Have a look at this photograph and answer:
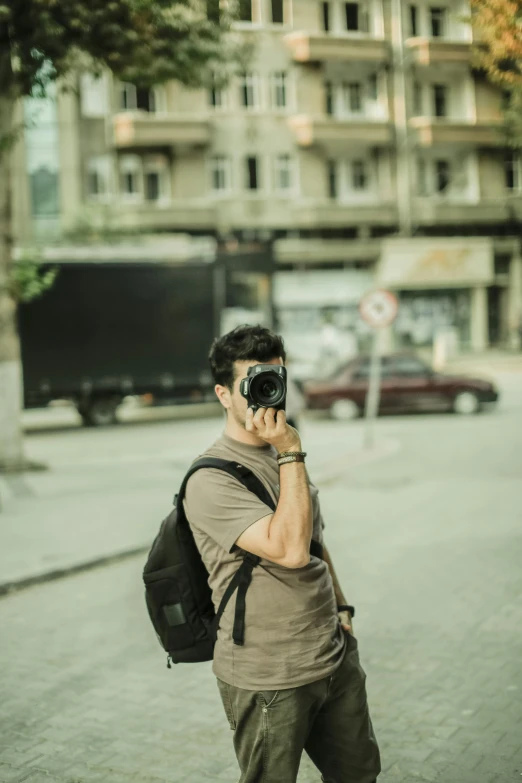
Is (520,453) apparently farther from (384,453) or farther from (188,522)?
(188,522)

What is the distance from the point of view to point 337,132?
3509cm

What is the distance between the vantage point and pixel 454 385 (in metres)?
21.1

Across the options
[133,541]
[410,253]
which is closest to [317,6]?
[410,253]

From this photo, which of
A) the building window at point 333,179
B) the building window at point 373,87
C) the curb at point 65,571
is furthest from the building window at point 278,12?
the curb at point 65,571

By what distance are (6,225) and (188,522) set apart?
11657mm

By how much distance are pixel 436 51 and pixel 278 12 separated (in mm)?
6055

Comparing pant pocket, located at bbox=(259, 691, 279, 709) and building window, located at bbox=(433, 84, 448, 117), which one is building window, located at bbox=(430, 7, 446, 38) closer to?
building window, located at bbox=(433, 84, 448, 117)

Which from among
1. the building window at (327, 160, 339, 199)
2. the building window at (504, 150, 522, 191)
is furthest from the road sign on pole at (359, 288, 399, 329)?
the building window at (504, 150, 522, 191)

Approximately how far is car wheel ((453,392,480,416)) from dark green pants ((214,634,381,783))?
18.5m

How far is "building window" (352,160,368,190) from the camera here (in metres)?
36.6

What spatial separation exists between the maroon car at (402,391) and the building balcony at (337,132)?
15.9 meters

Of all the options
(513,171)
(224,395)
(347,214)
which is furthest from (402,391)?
(513,171)

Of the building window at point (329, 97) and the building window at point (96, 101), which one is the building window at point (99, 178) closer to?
the building window at point (96, 101)

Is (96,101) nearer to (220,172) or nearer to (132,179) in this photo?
(132,179)
